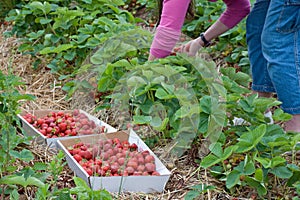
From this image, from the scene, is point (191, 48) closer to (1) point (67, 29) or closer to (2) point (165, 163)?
(2) point (165, 163)

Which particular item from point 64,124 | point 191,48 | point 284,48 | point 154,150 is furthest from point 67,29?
point 284,48

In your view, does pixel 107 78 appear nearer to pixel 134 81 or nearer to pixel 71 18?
pixel 134 81

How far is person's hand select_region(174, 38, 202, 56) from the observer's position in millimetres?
2352

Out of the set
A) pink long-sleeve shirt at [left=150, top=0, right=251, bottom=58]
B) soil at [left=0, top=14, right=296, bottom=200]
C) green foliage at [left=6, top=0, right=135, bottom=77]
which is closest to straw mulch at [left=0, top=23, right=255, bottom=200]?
soil at [left=0, top=14, right=296, bottom=200]

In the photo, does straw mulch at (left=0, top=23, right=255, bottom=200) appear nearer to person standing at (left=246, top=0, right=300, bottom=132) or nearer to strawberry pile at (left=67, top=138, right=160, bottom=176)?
strawberry pile at (left=67, top=138, right=160, bottom=176)

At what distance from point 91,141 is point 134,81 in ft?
0.96

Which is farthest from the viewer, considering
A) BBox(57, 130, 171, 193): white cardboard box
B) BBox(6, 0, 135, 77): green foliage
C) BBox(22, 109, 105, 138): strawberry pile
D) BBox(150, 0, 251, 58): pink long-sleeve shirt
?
BBox(6, 0, 135, 77): green foliage

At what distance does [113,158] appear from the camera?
81.8 inches

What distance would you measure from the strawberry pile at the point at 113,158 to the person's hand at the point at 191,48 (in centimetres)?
46

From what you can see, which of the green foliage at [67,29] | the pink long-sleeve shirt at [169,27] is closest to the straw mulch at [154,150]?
the green foliage at [67,29]

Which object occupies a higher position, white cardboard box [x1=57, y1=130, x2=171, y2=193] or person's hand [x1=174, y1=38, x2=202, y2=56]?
person's hand [x1=174, y1=38, x2=202, y2=56]

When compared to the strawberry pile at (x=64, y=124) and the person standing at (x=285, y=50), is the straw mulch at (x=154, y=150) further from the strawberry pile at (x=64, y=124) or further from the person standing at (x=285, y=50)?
the person standing at (x=285, y=50)

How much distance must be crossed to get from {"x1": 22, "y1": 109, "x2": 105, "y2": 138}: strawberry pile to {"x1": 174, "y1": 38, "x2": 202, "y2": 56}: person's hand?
1.52 ft

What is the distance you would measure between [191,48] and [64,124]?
2.03ft
